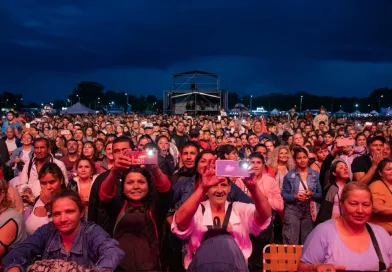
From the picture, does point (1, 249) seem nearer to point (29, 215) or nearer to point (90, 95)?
point (29, 215)

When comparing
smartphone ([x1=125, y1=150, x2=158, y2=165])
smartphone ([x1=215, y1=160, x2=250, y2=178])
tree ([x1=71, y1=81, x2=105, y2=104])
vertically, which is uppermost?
tree ([x1=71, y1=81, x2=105, y2=104])

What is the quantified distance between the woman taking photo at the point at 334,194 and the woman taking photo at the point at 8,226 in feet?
12.9

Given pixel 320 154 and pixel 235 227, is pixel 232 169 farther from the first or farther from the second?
pixel 320 154

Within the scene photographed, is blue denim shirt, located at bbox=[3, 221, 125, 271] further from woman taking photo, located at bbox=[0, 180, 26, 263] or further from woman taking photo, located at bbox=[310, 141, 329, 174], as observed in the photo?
woman taking photo, located at bbox=[310, 141, 329, 174]

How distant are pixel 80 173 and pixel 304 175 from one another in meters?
3.37

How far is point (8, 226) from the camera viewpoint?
11.3ft

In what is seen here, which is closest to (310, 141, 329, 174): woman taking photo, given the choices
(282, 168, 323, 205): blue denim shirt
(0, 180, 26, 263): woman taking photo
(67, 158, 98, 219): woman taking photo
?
(282, 168, 323, 205): blue denim shirt

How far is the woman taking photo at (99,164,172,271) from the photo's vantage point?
3.59m

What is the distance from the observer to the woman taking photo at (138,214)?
11.8ft

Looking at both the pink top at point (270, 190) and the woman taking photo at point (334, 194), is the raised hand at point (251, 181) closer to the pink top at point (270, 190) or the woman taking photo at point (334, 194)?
the pink top at point (270, 190)

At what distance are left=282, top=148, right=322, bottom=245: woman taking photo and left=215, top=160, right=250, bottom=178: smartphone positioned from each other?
3.29m

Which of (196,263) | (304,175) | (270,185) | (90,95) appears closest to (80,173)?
(270,185)

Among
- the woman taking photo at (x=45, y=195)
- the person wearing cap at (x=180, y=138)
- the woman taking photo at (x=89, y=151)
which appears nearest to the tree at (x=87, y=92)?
the person wearing cap at (x=180, y=138)

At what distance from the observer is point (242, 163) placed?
2938 millimetres
